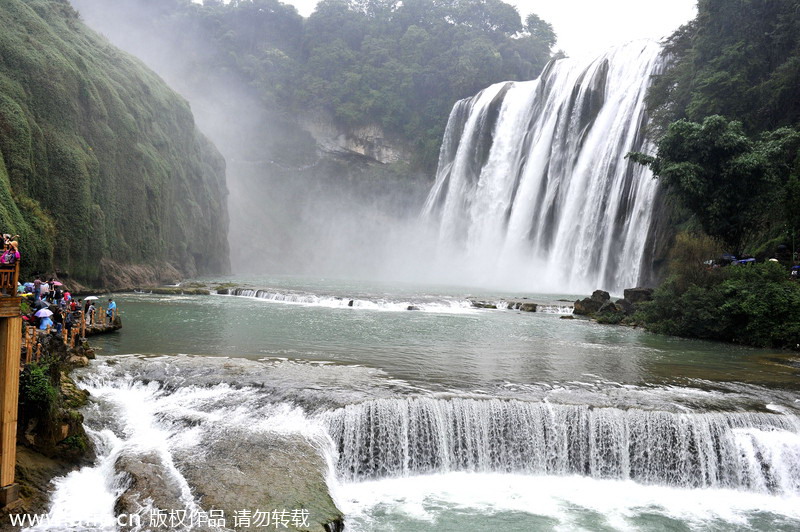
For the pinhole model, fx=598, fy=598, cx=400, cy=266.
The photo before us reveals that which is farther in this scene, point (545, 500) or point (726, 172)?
point (726, 172)

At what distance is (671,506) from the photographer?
409 inches

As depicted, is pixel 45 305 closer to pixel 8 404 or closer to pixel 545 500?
pixel 8 404

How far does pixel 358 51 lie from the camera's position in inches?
3076

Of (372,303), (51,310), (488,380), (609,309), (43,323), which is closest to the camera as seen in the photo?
(43,323)

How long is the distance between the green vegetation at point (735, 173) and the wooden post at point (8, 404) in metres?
20.7

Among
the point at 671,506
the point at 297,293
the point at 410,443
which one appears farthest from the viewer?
A: the point at 297,293

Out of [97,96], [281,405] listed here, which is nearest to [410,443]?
[281,405]

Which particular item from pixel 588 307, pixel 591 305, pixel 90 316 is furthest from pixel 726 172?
pixel 90 316

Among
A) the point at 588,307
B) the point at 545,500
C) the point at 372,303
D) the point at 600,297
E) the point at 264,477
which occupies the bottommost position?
the point at 545,500

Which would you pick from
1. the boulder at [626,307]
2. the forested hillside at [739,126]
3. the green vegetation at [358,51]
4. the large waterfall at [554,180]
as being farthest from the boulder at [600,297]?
the green vegetation at [358,51]

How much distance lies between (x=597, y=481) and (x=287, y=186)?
68.8m

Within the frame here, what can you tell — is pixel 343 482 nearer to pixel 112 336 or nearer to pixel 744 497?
pixel 744 497

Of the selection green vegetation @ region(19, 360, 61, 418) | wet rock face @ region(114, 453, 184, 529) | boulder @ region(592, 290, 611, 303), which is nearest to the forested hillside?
boulder @ region(592, 290, 611, 303)

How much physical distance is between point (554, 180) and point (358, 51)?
142ft
